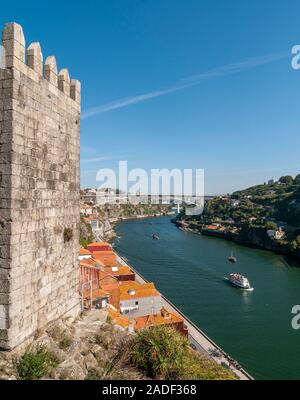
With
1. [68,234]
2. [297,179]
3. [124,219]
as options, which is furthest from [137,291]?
[297,179]

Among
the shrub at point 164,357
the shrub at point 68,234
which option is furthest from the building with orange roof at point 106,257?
the shrub at point 164,357

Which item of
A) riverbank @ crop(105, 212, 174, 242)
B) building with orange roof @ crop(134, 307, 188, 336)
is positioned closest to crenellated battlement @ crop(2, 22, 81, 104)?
building with orange roof @ crop(134, 307, 188, 336)

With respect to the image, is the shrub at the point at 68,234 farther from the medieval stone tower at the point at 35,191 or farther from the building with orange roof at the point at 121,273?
the building with orange roof at the point at 121,273

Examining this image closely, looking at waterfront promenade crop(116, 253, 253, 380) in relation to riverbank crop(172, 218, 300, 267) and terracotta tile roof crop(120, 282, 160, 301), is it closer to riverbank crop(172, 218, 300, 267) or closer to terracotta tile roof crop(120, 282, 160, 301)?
terracotta tile roof crop(120, 282, 160, 301)

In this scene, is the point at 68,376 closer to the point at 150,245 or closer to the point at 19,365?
the point at 19,365

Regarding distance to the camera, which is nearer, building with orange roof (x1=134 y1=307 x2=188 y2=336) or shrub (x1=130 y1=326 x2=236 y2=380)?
shrub (x1=130 y1=326 x2=236 y2=380)
